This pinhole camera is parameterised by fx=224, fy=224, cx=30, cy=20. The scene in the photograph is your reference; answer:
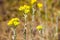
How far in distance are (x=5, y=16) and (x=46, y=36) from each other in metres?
1.27

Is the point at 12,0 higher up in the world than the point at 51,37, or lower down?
higher up

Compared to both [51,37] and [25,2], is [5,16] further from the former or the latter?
[51,37]

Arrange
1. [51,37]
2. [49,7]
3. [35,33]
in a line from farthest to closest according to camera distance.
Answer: [49,7], [35,33], [51,37]

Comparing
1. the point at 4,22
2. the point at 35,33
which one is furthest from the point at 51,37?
the point at 4,22

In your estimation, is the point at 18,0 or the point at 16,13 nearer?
the point at 16,13

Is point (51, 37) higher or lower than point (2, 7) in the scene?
lower

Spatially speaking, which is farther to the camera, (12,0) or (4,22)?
(12,0)

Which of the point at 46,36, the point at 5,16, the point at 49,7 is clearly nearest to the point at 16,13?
the point at 5,16

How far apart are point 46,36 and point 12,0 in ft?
5.06

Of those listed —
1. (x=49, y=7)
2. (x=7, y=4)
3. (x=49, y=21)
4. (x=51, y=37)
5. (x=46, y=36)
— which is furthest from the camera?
(x=7, y=4)

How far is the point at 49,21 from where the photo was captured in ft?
12.0

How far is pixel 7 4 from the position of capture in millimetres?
4184

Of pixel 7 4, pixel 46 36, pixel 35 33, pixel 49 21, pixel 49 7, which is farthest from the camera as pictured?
pixel 7 4

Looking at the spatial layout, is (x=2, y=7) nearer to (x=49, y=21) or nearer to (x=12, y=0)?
(x=12, y=0)
